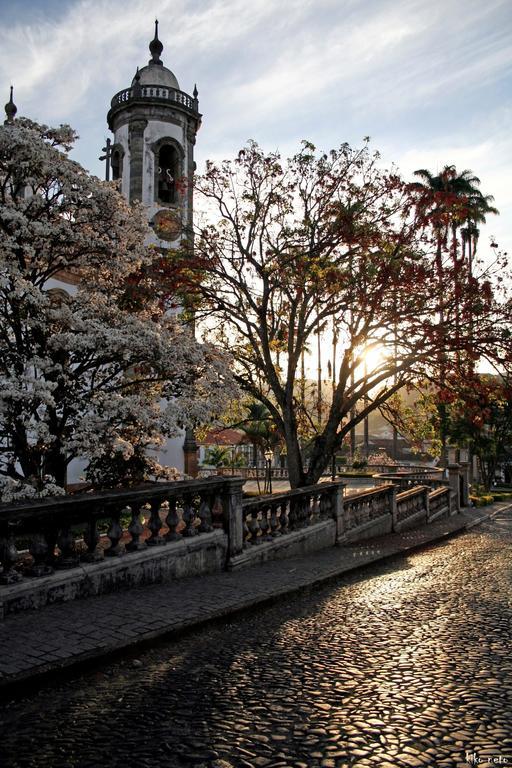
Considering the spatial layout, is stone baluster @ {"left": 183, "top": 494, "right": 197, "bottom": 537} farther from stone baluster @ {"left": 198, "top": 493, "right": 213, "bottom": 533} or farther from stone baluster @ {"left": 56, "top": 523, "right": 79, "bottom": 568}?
stone baluster @ {"left": 56, "top": 523, "right": 79, "bottom": 568}

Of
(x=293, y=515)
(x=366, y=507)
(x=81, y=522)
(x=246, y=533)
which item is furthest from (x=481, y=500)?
(x=81, y=522)

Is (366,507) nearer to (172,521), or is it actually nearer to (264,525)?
(264,525)

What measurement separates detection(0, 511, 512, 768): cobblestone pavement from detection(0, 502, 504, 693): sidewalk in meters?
0.16

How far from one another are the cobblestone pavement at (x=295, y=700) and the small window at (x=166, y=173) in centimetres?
2557

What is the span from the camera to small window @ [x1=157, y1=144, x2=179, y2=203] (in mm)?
29800

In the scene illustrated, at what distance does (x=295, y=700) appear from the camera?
4.61m

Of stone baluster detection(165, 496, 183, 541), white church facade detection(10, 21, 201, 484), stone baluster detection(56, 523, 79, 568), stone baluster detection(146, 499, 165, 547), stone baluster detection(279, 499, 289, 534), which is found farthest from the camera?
white church facade detection(10, 21, 201, 484)

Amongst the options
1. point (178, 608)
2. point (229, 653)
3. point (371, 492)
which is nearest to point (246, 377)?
point (371, 492)

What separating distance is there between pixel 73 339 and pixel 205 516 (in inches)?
128

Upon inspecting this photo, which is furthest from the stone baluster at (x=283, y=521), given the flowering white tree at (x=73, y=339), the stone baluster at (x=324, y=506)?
the flowering white tree at (x=73, y=339)

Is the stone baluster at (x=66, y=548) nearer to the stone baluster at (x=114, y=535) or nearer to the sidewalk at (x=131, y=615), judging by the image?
the sidewalk at (x=131, y=615)

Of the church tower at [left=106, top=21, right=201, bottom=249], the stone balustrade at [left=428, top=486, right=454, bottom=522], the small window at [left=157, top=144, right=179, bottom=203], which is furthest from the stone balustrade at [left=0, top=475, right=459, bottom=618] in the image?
the small window at [left=157, top=144, right=179, bottom=203]

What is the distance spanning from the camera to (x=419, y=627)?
6.66 meters

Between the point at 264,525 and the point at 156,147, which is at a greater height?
the point at 156,147
